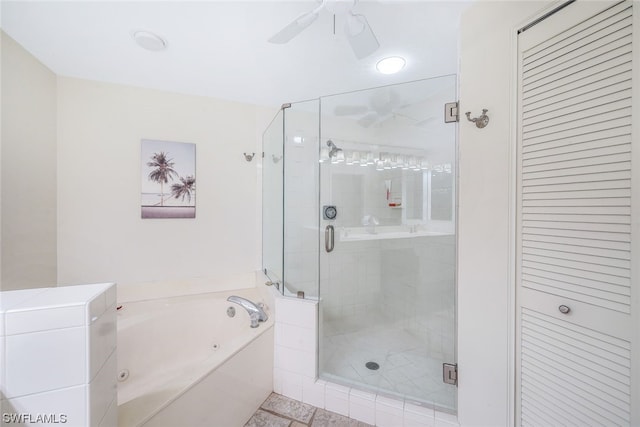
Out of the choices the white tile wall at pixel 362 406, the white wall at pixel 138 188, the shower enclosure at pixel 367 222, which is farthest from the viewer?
the white wall at pixel 138 188

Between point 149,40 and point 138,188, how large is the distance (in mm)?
1129

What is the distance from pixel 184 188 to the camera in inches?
81.5

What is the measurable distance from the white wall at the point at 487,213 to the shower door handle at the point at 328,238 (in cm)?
114

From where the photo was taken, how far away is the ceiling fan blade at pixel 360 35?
3.44 feet

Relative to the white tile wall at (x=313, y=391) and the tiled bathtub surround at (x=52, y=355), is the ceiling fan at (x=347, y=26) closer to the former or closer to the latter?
the tiled bathtub surround at (x=52, y=355)

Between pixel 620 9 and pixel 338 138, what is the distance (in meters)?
1.72

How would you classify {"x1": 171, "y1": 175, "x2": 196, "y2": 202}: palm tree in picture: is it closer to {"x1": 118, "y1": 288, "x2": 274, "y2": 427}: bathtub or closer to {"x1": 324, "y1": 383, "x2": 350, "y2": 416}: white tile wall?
{"x1": 118, "y1": 288, "x2": 274, "y2": 427}: bathtub

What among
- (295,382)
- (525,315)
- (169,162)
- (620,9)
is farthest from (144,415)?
(620,9)

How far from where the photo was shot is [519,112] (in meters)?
0.98

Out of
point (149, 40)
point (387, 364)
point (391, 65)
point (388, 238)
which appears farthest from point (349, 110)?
point (387, 364)

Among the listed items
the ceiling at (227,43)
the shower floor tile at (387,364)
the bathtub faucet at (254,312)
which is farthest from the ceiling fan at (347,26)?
the shower floor tile at (387,364)

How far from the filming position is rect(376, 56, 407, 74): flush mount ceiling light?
1.59 metres

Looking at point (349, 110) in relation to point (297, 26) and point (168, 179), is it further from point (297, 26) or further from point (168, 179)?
point (168, 179)

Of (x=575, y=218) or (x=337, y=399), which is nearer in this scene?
(x=575, y=218)
